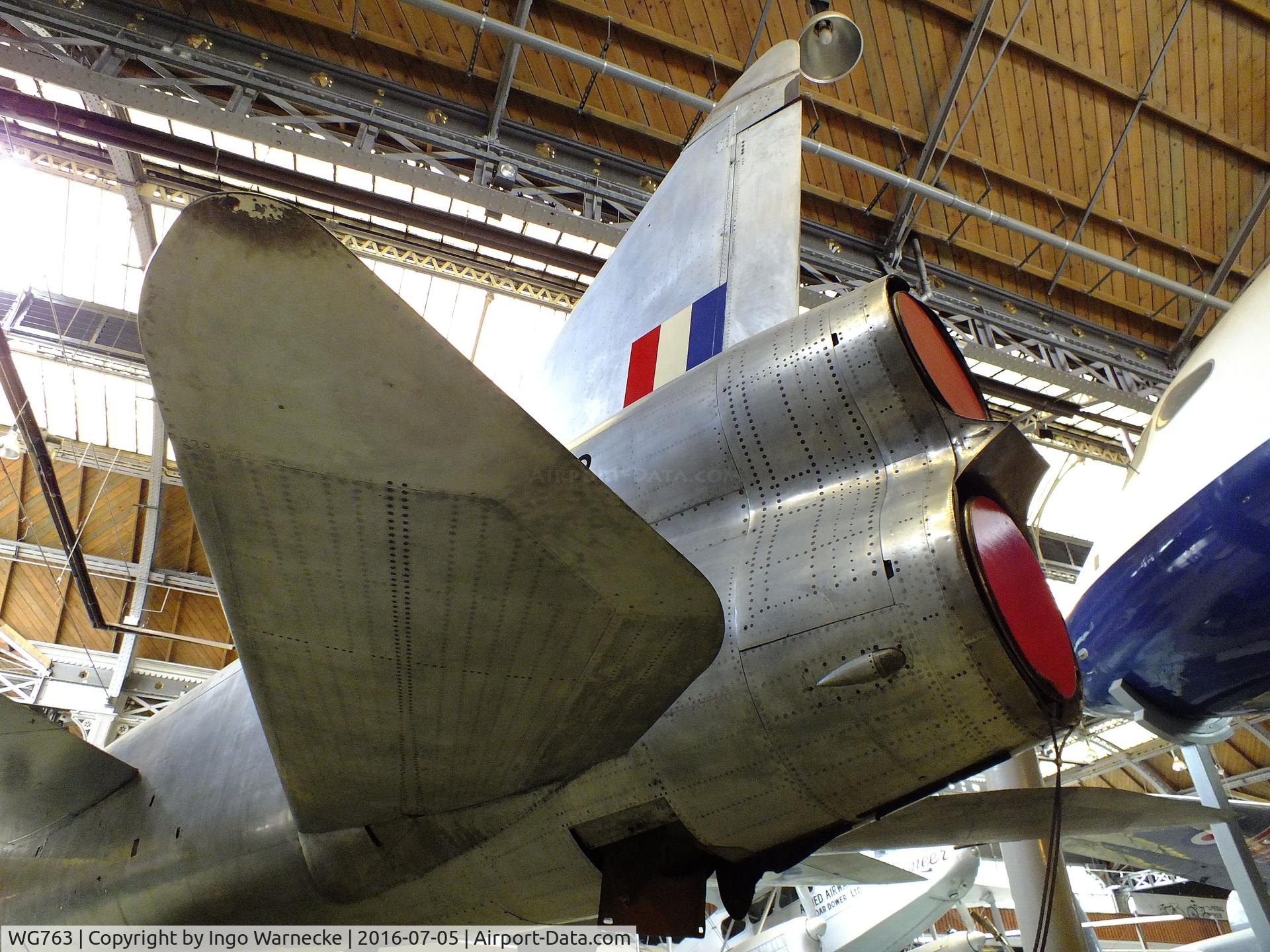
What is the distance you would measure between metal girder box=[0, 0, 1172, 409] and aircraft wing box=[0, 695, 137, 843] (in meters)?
7.26

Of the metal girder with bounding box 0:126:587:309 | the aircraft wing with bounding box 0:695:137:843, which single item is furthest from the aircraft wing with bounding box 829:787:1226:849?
the metal girder with bounding box 0:126:587:309

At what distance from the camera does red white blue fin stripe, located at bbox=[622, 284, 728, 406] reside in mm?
3943

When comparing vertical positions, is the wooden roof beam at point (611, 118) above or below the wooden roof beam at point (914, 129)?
below

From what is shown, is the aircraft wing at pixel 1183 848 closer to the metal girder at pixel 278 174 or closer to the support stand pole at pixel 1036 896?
the support stand pole at pixel 1036 896

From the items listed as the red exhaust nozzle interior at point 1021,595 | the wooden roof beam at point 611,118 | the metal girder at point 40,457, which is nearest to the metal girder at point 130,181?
the metal girder at point 40,457

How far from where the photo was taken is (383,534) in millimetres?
1987

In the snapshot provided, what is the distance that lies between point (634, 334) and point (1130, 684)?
5.01 meters

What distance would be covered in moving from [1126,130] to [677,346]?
42.6 ft

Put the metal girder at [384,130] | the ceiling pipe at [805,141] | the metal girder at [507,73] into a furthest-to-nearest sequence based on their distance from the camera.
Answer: the metal girder at [507,73], the ceiling pipe at [805,141], the metal girder at [384,130]

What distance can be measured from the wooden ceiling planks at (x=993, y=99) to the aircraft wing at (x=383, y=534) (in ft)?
35.5

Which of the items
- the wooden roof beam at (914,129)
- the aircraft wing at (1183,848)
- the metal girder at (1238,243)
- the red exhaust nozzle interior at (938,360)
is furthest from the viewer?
the metal girder at (1238,243)

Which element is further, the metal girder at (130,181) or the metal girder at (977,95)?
the metal girder at (977,95)

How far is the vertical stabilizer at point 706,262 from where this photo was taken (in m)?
3.94

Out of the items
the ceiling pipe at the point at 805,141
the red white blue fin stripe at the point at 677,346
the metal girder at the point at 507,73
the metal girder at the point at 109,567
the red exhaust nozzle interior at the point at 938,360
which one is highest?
the metal girder at the point at 507,73
